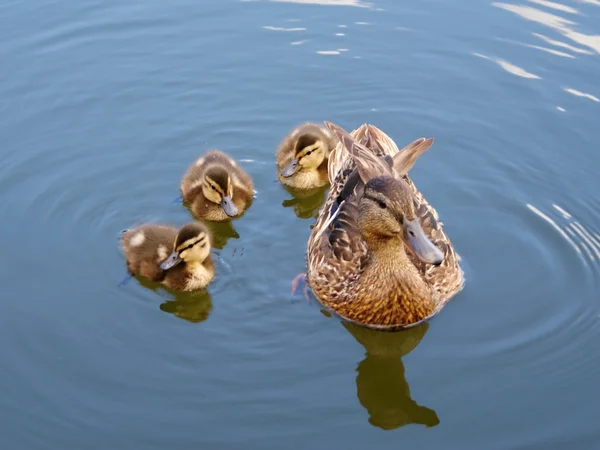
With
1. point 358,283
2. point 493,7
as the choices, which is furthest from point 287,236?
point 493,7

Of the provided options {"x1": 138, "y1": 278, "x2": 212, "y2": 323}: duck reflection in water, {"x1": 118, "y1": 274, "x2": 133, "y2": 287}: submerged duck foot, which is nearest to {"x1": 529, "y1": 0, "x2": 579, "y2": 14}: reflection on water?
{"x1": 138, "y1": 278, "x2": 212, "y2": 323}: duck reflection in water

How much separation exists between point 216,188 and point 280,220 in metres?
0.44

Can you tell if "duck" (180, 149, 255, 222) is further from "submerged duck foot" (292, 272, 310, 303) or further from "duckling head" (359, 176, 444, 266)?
"duckling head" (359, 176, 444, 266)

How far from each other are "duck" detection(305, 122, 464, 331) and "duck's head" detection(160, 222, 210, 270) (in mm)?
587

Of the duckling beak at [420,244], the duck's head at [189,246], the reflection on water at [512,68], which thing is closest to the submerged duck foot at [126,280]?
the duck's head at [189,246]

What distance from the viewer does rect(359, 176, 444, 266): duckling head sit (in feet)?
14.9

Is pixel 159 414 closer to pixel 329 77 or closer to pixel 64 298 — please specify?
pixel 64 298

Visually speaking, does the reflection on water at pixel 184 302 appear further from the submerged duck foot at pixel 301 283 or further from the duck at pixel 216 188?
the duck at pixel 216 188

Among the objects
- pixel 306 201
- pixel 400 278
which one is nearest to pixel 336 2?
pixel 306 201

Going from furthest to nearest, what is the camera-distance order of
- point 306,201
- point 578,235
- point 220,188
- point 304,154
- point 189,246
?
point 306,201
point 304,154
point 220,188
point 578,235
point 189,246

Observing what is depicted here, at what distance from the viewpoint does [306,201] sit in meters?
6.29

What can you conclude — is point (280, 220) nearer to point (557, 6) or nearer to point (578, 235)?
point (578, 235)

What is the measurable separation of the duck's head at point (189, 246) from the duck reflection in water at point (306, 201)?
0.91 m

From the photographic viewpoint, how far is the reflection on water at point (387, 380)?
4398 millimetres
